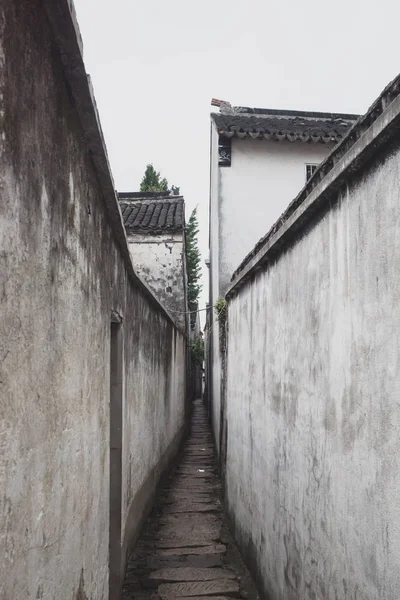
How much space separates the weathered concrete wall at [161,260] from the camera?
47.2 feet

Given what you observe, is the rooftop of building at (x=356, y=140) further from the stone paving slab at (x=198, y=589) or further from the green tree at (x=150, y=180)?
the green tree at (x=150, y=180)

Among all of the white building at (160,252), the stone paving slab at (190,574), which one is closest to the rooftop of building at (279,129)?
the white building at (160,252)

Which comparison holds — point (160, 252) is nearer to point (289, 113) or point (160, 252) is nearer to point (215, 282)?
point (215, 282)

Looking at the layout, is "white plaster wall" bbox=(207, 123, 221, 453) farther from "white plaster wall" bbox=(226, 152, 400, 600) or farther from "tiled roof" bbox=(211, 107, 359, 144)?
"white plaster wall" bbox=(226, 152, 400, 600)

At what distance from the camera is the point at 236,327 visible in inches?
280

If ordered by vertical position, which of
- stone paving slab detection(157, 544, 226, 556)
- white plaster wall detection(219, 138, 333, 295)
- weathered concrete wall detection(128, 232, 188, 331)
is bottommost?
stone paving slab detection(157, 544, 226, 556)

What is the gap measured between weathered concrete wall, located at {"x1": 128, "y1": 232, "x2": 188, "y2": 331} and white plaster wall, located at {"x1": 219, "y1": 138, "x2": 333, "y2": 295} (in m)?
3.25

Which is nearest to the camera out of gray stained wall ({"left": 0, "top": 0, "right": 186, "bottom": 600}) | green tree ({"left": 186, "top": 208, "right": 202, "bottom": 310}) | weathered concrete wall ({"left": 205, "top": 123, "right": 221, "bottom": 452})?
gray stained wall ({"left": 0, "top": 0, "right": 186, "bottom": 600})

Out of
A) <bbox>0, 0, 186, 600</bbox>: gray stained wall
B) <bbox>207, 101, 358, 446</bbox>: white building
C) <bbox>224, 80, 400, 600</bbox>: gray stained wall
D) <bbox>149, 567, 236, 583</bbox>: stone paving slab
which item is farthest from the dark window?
<bbox>149, 567, 236, 583</bbox>: stone paving slab

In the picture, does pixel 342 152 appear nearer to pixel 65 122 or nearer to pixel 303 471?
pixel 65 122

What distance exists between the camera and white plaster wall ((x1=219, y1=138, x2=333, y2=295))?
11.5 m

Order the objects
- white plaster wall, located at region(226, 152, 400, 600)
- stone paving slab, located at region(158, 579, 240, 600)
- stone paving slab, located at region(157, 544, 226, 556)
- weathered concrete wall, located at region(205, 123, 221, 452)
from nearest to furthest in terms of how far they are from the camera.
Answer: white plaster wall, located at region(226, 152, 400, 600)
stone paving slab, located at region(158, 579, 240, 600)
stone paving slab, located at region(157, 544, 226, 556)
weathered concrete wall, located at region(205, 123, 221, 452)

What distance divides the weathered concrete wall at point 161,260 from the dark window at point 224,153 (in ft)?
11.8

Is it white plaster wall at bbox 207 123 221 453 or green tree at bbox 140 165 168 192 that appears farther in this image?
green tree at bbox 140 165 168 192
